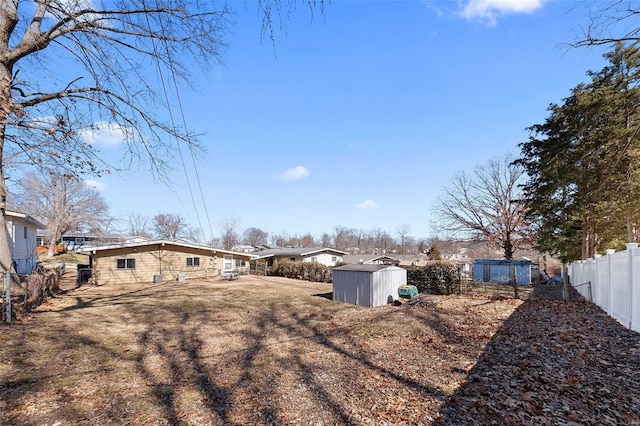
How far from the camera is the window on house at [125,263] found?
21411 mm

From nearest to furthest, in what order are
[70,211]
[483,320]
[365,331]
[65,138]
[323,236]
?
[65,138]
[365,331]
[483,320]
[70,211]
[323,236]

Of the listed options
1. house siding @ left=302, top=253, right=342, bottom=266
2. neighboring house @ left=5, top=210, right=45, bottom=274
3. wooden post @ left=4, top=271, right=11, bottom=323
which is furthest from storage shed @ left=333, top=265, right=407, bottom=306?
house siding @ left=302, top=253, right=342, bottom=266

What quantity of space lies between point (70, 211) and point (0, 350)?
38.4 m

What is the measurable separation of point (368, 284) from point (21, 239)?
822 inches

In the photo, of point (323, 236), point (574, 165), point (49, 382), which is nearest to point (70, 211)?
point (49, 382)

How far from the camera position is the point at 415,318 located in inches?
383

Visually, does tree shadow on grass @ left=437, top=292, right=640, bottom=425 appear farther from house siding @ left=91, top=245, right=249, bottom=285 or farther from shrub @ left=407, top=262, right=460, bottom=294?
house siding @ left=91, top=245, right=249, bottom=285

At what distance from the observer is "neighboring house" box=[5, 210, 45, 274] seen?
1783cm

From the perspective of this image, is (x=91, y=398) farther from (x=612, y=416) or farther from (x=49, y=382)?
(x=612, y=416)

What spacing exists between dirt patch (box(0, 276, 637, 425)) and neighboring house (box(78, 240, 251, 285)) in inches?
446

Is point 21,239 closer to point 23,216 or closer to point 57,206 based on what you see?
point 23,216

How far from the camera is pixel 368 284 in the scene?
48.0 feet

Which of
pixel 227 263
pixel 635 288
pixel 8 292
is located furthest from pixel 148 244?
pixel 635 288

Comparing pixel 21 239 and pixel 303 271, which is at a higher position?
pixel 21 239
